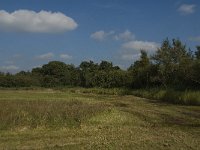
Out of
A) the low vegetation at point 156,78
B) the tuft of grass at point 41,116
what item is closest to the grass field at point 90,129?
the tuft of grass at point 41,116

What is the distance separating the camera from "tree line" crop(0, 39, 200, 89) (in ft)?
123

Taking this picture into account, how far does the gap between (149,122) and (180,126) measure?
172 centimetres

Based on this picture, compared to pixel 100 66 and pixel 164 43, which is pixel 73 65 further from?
pixel 164 43

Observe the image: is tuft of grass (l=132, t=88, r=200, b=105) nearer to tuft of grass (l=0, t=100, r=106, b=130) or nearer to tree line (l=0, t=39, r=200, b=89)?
tree line (l=0, t=39, r=200, b=89)

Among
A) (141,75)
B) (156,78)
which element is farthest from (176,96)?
(141,75)

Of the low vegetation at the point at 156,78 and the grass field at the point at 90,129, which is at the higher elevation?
the low vegetation at the point at 156,78

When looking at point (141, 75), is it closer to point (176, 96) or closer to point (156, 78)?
point (156, 78)

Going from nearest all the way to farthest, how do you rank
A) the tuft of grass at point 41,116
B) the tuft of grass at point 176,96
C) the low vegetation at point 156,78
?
1. the tuft of grass at point 41,116
2. the tuft of grass at point 176,96
3. the low vegetation at point 156,78

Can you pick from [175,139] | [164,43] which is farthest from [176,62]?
[175,139]

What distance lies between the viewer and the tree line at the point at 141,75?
37406mm

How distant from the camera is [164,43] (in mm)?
41156

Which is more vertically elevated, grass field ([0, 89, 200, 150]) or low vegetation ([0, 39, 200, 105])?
low vegetation ([0, 39, 200, 105])

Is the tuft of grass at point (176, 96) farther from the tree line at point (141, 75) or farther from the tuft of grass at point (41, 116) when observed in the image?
the tuft of grass at point (41, 116)

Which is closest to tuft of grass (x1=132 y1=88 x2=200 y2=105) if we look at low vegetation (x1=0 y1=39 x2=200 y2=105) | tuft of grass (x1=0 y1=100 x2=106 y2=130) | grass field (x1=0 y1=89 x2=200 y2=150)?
low vegetation (x1=0 y1=39 x2=200 y2=105)
